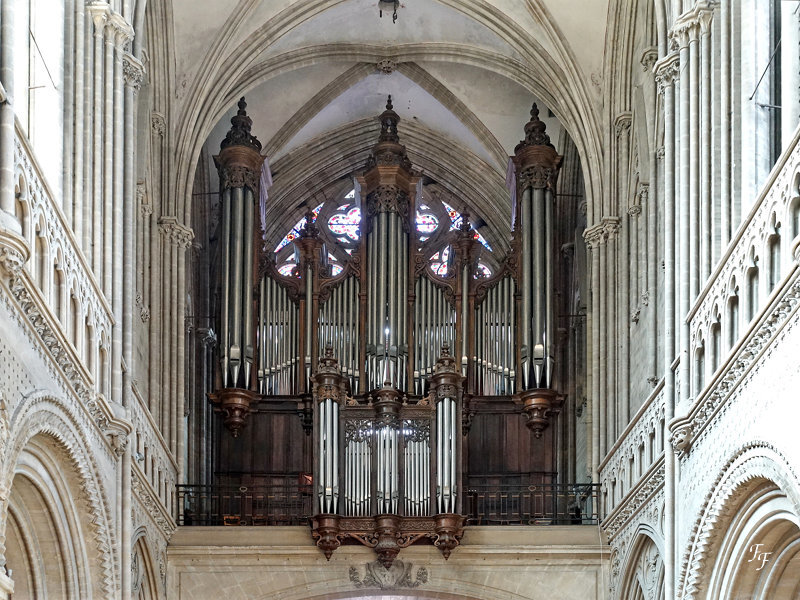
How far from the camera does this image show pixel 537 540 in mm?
23844

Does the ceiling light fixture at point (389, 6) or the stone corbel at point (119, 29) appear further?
the ceiling light fixture at point (389, 6)

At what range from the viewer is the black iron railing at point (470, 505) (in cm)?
2472

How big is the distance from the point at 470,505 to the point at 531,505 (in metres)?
0.93

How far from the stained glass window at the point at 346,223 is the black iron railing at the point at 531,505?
695cm

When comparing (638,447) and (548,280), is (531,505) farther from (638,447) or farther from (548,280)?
(638,447)

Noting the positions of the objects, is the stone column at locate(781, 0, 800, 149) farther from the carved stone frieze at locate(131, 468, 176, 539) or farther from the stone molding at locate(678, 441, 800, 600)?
the carved stone frieze at locate(131, 468, 176, 539)

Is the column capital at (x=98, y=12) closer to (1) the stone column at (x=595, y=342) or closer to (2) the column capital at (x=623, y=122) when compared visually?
(2) the column capital at (x=623, y=122)

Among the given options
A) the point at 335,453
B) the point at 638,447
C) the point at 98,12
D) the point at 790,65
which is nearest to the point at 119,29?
the point at 98,12

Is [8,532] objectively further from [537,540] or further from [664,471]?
[537,540]

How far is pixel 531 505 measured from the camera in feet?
87.5

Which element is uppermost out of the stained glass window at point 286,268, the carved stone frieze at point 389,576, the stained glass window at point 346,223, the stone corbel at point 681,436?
the stained glass window at point 346,223

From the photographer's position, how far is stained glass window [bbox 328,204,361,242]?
32438 mm

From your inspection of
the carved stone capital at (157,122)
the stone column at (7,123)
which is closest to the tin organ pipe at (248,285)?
the carved stone capital at (157,122)

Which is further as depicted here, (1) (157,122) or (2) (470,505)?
(2) (470,505)
